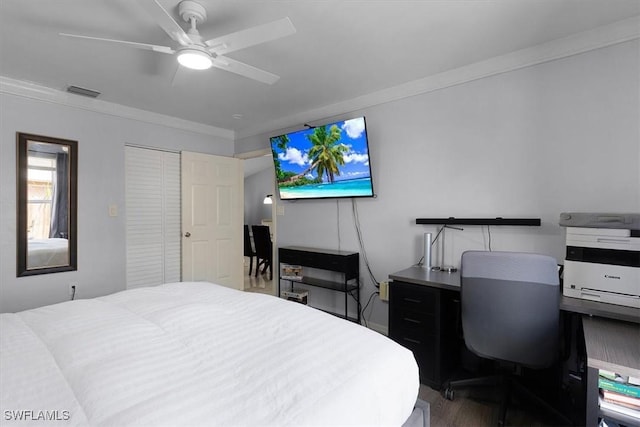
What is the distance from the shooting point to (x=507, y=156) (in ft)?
7.60

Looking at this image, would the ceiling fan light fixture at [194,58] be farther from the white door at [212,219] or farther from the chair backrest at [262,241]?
the chair backrest at [262,241]

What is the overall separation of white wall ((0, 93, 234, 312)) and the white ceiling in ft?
1.04

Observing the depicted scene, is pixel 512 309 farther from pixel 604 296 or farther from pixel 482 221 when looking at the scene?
pixel 482 221

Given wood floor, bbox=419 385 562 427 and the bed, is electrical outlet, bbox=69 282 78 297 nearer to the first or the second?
the bed

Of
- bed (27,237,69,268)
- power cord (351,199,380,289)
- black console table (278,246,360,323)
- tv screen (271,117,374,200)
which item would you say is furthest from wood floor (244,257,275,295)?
bed (27,237,69,268)

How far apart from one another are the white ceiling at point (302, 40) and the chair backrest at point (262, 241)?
251 cm

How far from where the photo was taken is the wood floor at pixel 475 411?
1796 millimetres

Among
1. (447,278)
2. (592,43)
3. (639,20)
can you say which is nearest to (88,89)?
(447,278)

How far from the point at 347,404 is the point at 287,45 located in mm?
2193

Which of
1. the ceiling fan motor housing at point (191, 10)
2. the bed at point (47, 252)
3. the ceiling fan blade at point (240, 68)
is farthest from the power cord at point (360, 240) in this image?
the bed at point (47, 252)

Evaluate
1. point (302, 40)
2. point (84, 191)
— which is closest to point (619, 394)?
point (302, 40)

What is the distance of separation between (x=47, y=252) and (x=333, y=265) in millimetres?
2797

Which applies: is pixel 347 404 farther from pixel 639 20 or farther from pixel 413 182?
pixel 639 20

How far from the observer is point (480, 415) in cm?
186
